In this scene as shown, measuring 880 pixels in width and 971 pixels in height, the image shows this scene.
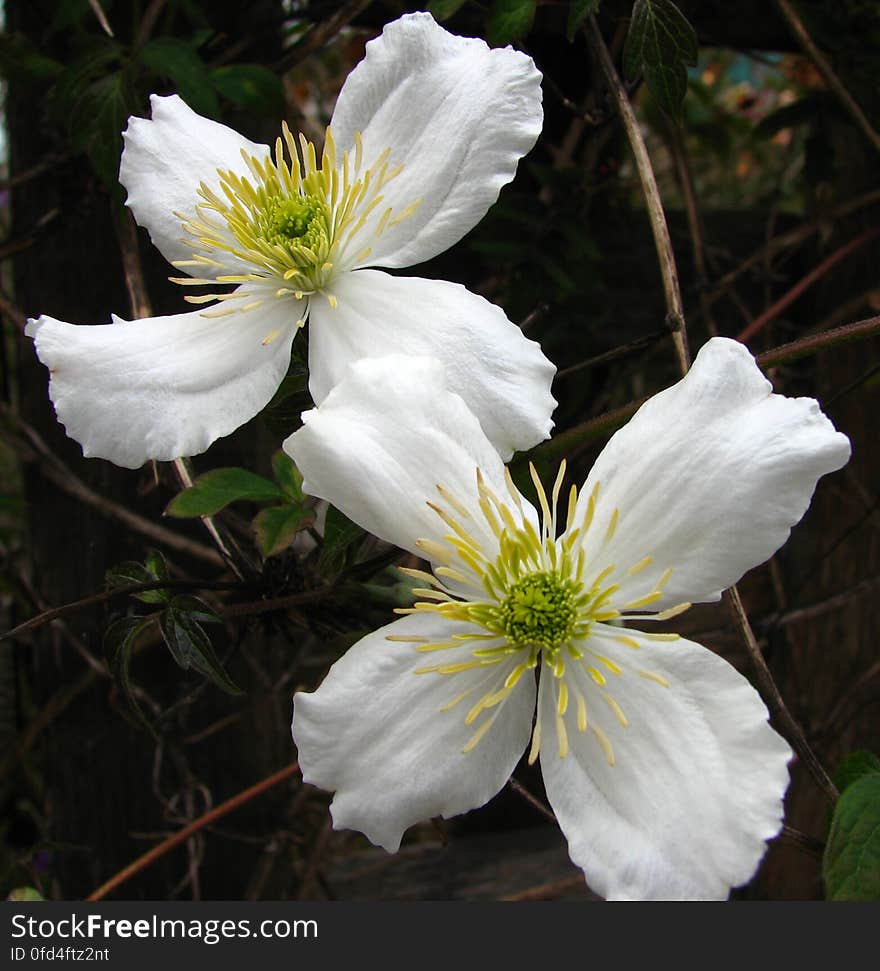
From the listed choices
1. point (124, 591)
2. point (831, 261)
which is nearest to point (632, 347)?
point (124, 591)

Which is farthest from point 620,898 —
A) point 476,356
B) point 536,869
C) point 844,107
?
point 536,869

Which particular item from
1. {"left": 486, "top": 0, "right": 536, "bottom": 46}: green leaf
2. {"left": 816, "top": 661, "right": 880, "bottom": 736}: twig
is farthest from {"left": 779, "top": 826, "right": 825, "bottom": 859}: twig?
{"left": 816, "top": 661, "right": 880, "bottom": 736}: twig

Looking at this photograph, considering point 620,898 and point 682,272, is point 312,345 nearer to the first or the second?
point 620,898

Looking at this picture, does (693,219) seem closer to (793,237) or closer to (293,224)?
(793,237)

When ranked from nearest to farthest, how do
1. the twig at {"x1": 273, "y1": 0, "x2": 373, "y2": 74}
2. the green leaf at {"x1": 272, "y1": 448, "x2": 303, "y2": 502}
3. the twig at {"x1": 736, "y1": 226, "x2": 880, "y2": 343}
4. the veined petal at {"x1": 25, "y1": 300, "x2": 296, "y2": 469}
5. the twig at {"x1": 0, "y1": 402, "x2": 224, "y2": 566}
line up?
the veined petal at {"x1": 25, "y1": 300, "x2": 296, "y2": 469}
the green leaf at {"x1": 272, "y1": 448, "x2": 303, "y2": 502}
the twig at {"x1": 273, "y1": 0, "x2": 373, "y2": 74}
the twig at {"x1": 0, "y1": 402, "x2": 224, "y2": 566}
the twig at {"x1": 736, "y1": 226, "x2": 880, "y2": 343}

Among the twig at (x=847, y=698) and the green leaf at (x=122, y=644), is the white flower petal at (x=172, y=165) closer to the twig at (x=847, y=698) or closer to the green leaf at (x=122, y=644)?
the green leaf at (x=122, y=644)

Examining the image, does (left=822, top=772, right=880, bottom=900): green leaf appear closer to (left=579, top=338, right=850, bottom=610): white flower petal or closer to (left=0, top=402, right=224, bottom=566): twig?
(left=579, top=338, right=850, bottom=610): white flower petal
